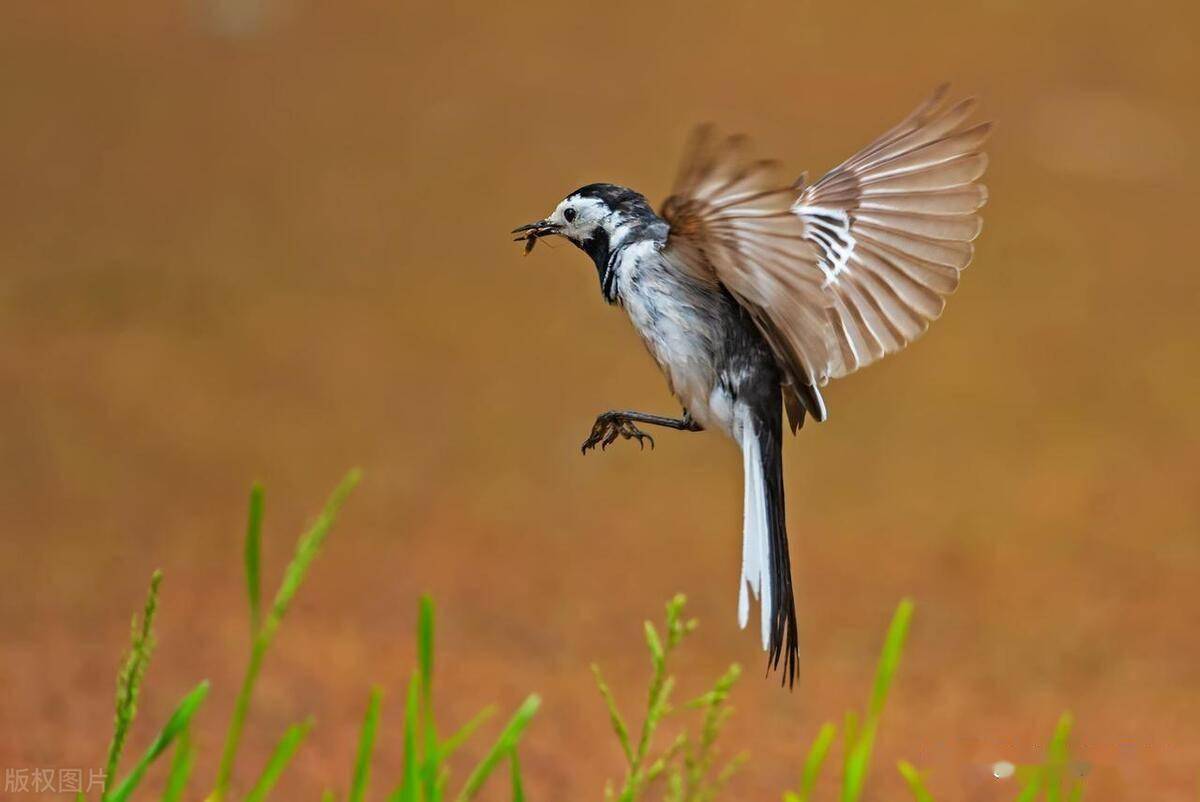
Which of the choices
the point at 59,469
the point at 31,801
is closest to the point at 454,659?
the point at 31,801

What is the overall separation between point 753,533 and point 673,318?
0.72ft

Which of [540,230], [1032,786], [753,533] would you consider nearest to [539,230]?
[540,230]

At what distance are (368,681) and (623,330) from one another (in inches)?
103

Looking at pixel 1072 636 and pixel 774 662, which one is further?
pixel 1072 636

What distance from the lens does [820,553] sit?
6000 mm

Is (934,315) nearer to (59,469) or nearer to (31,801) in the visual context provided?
(31,801)

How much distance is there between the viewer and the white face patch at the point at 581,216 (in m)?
1.62

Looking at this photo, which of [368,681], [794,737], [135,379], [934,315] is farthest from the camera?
[135,379]

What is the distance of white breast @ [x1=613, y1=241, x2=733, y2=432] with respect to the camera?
1547mm

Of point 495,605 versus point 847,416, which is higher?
point 847,416

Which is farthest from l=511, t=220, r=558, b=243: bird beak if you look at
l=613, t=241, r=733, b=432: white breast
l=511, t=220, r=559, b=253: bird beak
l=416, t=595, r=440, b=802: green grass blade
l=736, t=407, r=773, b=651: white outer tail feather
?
l=416, t=595, r=440, b=802: green grass blade

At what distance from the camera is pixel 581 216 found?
163cm

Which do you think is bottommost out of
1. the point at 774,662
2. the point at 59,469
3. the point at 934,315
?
the point at 774,662

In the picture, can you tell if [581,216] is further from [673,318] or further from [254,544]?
[254,544]
